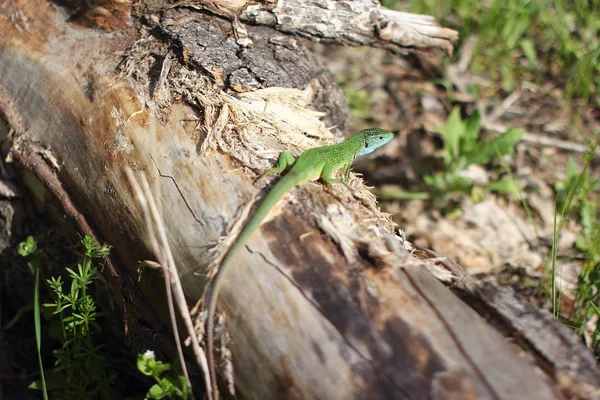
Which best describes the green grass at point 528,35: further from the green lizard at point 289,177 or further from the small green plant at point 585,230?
the green lizard at point 289,177

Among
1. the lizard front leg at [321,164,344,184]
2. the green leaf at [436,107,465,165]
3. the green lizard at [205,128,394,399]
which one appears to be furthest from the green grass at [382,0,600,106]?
the lizard front leg at [321,164,344,184]

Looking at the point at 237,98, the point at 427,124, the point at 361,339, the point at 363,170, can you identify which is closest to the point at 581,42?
the point at 427,124

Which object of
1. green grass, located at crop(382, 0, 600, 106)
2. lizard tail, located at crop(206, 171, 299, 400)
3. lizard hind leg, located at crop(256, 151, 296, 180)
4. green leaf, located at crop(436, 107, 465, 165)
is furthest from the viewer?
green grass, located at crop(382, 0, 600, 106)

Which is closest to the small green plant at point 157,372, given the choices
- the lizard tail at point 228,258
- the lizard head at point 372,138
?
the lizard tail at point 228,258

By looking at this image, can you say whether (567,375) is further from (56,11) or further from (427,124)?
(427,124)

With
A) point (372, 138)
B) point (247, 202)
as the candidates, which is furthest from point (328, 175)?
point (372, 138)

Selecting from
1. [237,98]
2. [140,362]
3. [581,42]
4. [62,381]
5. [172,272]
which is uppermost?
[581,42]

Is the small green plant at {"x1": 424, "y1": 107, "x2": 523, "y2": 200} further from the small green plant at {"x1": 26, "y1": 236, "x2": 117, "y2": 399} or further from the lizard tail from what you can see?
the small green plant at {"x1": 26, "y1": 236, "x2": 117, "y2": 399}
